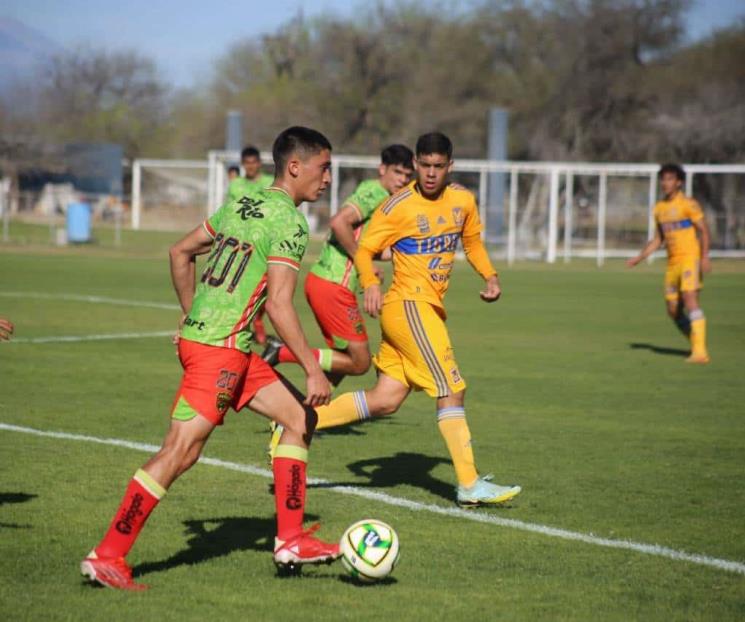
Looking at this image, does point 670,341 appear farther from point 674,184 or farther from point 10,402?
point 10,402

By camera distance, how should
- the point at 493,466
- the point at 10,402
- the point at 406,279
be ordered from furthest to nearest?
the point at 10,402 < the point at 493,466 < the point at 406,279

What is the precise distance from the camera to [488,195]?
39562 mm

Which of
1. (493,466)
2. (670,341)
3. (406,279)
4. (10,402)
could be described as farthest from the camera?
(670,341)

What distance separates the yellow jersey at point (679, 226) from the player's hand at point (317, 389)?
10353 millimetres

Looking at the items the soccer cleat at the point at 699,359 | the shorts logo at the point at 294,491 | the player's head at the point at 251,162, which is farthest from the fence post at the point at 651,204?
the shorts logo at the point at 294,491

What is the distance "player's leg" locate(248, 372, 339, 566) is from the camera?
5770 mm

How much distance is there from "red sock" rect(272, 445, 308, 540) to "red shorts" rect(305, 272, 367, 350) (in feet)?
12.6

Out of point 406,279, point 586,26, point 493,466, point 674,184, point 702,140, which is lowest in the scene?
point 493,466

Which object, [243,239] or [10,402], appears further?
[10,402]

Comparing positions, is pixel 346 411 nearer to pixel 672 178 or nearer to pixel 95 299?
pixel 672 178

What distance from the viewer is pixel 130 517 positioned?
5457mm

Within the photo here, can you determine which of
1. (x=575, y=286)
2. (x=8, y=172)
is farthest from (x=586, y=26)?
(x=575, y=286)

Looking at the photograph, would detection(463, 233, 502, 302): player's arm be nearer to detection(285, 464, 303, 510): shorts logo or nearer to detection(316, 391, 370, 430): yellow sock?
detection(316, 391, 370, 430): yellow sock

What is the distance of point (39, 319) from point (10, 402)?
742cm
